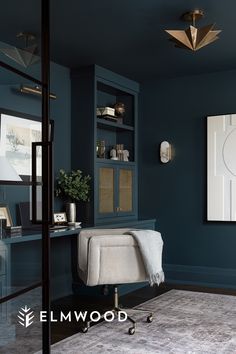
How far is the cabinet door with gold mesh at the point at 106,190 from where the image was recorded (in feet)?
17.4

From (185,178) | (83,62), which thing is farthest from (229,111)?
(83,62)

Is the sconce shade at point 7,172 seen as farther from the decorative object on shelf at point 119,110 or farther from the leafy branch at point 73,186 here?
the decorative object on shelf at point 119,110

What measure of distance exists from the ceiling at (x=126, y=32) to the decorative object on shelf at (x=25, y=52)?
0.25ft

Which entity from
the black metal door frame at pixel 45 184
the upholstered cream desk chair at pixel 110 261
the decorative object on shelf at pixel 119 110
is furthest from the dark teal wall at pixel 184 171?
the black metal door frame at pixel 45 184

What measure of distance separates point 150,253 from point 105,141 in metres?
2.47

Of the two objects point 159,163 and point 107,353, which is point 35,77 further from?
point 159,163

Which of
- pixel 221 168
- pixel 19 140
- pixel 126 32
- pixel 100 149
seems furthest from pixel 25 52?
pixel 221 168

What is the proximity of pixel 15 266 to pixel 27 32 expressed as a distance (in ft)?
7.01

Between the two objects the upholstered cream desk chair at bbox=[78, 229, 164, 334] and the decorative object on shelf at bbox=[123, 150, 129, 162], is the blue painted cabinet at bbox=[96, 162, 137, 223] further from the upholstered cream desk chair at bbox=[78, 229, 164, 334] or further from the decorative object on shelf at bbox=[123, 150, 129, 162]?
the upholstered cream desk chair at bbox=[78, 229, 164, 334]

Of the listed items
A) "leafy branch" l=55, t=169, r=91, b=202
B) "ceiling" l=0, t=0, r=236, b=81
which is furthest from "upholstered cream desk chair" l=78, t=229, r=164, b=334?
"ceiling" l=0, t=0, r=236, b=81

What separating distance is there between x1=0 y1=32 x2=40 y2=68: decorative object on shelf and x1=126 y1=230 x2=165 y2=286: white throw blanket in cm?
162

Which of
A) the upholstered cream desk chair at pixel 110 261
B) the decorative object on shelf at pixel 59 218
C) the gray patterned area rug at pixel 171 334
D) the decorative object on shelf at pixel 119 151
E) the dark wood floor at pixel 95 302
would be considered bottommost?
the dark wood floor at pixel 95 302

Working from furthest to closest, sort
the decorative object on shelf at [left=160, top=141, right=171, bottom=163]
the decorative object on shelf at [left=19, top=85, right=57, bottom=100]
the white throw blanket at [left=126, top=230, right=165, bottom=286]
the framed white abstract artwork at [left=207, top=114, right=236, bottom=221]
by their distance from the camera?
the decorative object on shelf at [left=160, top=141, right=171, bottom=163], the framed white abstract artwork at [left=207, top=114, right=236, bottom=221], the white throw blanket at [left=126, top=230, right=165, bottom=286], the decorative object on shelf at [left=19, top=85, right=57, bottom=100]

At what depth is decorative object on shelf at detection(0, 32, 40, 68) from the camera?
3.16m
